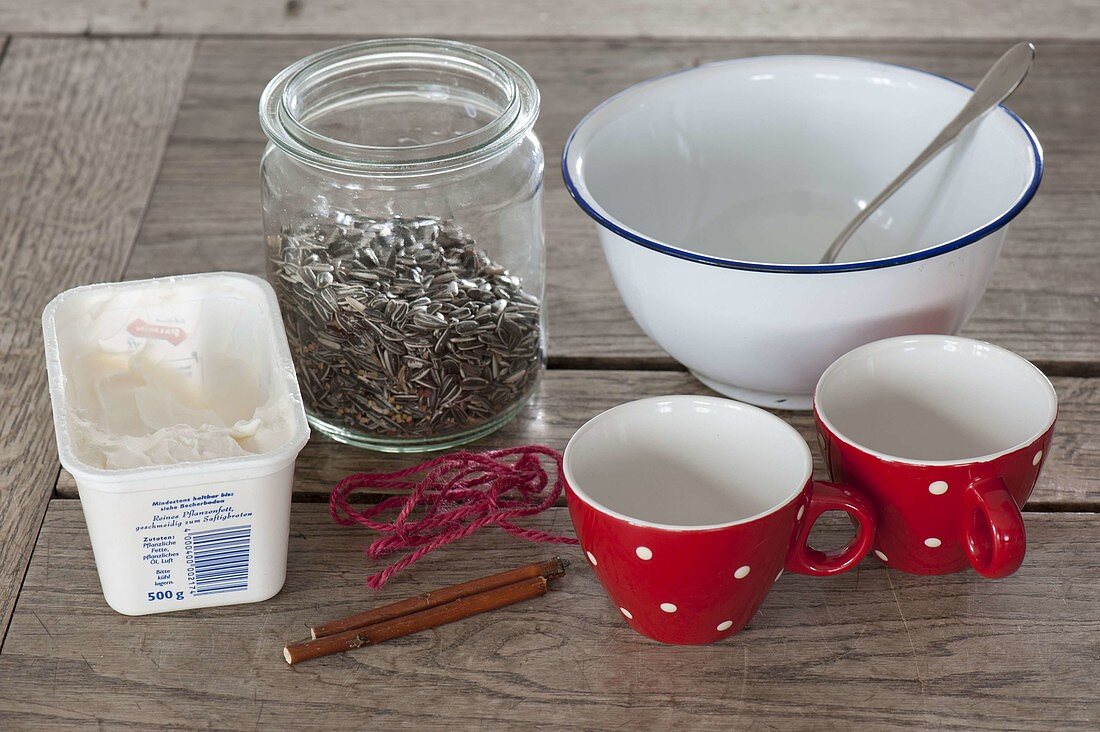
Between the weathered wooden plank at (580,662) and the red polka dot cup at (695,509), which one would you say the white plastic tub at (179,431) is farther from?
the red polka dot cup at (695,509)

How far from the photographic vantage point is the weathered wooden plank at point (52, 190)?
74 centimetres

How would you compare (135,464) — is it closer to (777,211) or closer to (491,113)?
(491,113)

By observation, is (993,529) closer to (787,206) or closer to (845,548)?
(845,548)

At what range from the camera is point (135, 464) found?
0.60 m

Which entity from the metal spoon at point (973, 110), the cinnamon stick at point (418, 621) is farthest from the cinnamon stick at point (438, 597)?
the metal spoon at point (973, 110)

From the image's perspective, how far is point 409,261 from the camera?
705 millimetres

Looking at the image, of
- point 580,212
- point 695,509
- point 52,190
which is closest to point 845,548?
point 695,509

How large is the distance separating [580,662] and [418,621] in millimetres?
83

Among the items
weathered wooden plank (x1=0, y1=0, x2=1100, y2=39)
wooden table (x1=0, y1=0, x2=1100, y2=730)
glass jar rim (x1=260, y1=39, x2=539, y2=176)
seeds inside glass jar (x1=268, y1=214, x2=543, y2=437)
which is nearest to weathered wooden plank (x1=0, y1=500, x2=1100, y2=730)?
wooden table (x1=0, y1=0, x2=1100, y2=730)

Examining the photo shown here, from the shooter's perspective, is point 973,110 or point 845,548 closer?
→ point 845,548

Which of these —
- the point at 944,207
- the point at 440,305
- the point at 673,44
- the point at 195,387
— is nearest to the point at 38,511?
the point at 195,387

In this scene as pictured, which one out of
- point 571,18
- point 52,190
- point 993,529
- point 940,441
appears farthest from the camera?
point 571,18

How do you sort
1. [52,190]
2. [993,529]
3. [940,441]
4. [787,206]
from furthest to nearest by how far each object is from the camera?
[52,190]
[787,206]
[940,441]
[993,529]

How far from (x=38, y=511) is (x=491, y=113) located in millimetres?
354
